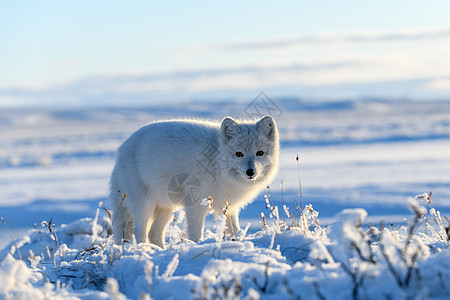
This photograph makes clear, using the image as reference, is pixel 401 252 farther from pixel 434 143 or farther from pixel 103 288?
pixel 434 143

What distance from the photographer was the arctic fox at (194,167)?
470 centimetres

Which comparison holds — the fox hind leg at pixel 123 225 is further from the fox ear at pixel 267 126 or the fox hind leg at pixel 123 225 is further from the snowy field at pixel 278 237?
the fox ear at pixel 267 126

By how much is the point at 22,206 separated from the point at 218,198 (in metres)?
6.04

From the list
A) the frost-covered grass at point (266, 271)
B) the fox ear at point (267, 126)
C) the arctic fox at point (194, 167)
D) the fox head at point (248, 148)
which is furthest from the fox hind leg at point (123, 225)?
the frost-covered grass at point (266, 271)

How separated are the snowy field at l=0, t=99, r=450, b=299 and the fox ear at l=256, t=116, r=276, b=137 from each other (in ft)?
3.08

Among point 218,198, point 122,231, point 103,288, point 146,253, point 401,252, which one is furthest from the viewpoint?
point 122,231

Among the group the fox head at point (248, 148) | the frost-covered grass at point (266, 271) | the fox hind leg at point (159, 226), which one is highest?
the fox head at point (248, 148)

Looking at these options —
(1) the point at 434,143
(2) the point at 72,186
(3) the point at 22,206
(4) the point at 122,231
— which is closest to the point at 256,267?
(4) the point at 122,231

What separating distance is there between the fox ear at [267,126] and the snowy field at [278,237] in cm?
94

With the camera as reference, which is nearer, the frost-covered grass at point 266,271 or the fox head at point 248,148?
the frost-covered grass at point 266,271

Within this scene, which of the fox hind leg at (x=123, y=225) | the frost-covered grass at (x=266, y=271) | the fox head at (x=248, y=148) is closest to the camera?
the frost-covered grass at (x=266, y=271)

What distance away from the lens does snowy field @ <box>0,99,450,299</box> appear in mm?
2252

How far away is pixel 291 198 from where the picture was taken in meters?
9.12

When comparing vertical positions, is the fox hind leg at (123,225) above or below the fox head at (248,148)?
below
